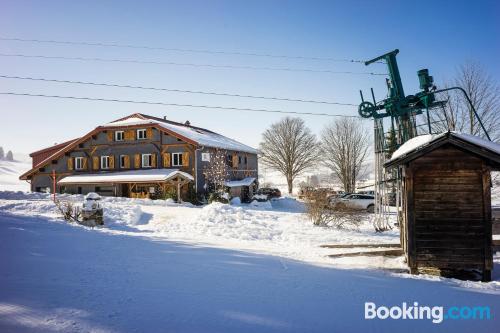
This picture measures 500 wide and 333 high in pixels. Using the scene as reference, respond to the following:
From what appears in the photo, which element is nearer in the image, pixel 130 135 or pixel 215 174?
pixel 215 174

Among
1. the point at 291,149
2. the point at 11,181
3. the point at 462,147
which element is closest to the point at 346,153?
the point at 291,149

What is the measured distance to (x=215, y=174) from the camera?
96.2ft

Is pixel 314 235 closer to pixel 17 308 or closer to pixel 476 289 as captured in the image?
pixel 476 289

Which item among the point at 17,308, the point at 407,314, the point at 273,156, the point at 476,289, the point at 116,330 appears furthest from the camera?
the point at 273,156

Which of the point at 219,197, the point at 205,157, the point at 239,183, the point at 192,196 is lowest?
the point at 219,197

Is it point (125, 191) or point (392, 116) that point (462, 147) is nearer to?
point (392, 116)

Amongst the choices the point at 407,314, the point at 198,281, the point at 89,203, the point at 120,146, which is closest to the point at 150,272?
the point at 198,281

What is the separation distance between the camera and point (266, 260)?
8.08m

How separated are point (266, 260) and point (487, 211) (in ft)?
20.0

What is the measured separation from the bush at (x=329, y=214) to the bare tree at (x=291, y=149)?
29.7m

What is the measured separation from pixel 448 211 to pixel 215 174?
75.6 feet

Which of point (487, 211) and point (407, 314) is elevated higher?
point (487, 211)

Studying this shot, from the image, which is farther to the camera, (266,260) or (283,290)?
(266,260)

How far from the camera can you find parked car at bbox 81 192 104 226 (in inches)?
572
